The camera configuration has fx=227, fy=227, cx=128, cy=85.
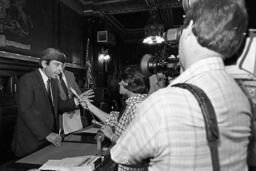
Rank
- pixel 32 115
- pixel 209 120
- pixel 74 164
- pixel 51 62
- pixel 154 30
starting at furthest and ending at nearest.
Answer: pixel 154 30
pixel 51 62
pixel 32 115
pixel 74 164
pixel 209 120

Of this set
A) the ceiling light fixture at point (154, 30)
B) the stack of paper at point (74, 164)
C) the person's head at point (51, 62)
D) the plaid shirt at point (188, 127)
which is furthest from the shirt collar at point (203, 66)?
the ceiling light fixture at point (154, 30)

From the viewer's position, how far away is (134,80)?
1.97m

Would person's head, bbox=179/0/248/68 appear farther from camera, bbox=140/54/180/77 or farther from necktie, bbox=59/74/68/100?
necktie, bbox=59/74/68/100

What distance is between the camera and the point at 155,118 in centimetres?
63

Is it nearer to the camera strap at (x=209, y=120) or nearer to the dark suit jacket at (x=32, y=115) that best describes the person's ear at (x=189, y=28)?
the camera strap at (x=209, y=120)

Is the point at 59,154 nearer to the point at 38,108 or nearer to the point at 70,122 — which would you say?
the point at 38,108

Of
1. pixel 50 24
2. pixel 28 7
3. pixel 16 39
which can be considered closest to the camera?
pixel 16 39

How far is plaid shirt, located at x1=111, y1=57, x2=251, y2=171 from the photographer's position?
618 millimetres

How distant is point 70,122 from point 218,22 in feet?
6.97

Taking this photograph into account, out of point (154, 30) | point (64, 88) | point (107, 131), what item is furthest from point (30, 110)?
point (154, 30)

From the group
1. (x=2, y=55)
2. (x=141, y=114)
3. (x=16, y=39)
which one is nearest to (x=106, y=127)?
(x=141, y=114)

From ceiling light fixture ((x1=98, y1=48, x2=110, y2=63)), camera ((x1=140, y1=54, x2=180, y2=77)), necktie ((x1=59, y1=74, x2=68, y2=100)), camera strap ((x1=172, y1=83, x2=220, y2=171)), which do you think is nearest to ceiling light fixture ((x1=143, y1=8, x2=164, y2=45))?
ceiling light fixture ((x1=98, y1=48, x2=110, y2=63))

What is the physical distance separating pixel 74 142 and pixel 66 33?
12.2 feet

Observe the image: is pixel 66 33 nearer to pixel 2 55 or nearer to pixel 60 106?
pixel 2 55
